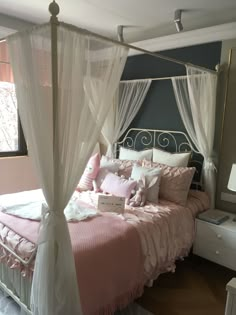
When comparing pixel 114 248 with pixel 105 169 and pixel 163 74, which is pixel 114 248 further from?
pixel 163 74

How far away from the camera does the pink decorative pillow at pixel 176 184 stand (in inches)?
112

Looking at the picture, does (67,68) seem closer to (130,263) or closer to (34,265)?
(34,265)

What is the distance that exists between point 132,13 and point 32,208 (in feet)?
7.09

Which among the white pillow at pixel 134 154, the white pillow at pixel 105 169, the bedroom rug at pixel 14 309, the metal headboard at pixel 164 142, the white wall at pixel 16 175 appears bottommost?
the bedroom rug at pixel 14 309

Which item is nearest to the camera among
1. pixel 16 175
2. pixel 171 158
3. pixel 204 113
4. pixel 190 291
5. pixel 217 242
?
pixel 190 291

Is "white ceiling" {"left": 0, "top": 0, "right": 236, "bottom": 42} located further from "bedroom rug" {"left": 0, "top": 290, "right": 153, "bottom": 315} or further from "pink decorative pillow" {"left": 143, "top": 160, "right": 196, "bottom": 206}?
"bedroom rug" {"left": 0, "top": 290, "right": 153, "bottom": 315}

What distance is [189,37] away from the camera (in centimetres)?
314

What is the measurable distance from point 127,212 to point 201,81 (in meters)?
1.59

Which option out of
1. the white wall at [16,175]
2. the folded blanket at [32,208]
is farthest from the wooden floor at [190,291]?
the white wall at [16,175]

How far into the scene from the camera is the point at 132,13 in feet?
9.51

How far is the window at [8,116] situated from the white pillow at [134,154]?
53.4 inches

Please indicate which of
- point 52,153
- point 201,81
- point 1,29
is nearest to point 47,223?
point 52,153

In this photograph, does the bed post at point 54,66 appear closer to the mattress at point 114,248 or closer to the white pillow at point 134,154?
the mattress at point 114,248

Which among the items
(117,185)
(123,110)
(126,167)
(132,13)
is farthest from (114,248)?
(132,13)
